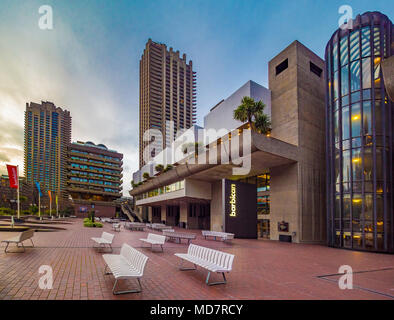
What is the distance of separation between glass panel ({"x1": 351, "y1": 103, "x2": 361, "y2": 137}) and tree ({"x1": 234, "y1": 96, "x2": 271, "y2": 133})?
6.88 m

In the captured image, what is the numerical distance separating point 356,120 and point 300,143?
4674 millimetres

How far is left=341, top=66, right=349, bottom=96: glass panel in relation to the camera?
1839 centimetres

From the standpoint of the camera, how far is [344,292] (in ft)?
19.5

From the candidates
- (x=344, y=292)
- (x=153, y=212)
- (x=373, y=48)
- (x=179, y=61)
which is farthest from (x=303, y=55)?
(x=179, y=61)

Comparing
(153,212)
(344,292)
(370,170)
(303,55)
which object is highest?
(303,55)

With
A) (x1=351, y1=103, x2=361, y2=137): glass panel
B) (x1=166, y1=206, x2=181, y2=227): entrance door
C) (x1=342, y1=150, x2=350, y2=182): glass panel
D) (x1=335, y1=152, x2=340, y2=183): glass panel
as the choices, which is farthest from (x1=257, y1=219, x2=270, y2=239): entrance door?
(x1=166, y1=206, x2=181, y2=227): entrance door

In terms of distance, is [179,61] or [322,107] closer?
[322,107]

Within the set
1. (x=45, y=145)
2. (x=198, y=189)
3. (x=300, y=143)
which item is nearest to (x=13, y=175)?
(x=198, y=189)

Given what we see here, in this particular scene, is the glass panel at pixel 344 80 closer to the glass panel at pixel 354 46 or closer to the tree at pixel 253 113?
the glass panel at pixel 354 46

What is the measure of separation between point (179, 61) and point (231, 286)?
474 ft

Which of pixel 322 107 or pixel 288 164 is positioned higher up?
pixel 322 107

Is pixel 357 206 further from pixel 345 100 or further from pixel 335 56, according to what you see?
pixel 335 56
